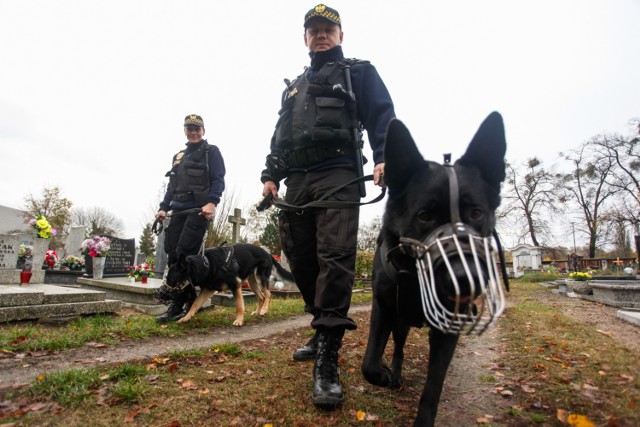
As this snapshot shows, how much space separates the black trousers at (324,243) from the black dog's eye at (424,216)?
870 millimetres

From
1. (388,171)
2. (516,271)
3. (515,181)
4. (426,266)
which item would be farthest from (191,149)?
(515,181)

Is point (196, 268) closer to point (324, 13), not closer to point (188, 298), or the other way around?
point (188, 298)

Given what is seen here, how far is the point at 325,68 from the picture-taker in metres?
2.95

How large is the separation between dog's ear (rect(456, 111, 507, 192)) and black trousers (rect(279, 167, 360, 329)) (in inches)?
38.6

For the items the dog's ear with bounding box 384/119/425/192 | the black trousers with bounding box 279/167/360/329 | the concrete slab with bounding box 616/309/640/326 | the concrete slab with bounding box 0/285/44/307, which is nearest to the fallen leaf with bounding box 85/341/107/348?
the concrete slab with bounding box 0/285/44/307

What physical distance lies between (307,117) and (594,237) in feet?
125

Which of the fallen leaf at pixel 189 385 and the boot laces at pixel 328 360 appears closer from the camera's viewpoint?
the boot laces at pixel 328 360

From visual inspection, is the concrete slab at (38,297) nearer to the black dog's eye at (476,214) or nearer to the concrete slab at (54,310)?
the concrete slab at (54,310)

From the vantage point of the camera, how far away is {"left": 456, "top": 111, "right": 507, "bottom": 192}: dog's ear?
1.81 metres

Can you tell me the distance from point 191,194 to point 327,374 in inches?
144

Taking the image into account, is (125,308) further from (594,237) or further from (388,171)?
(594,237)

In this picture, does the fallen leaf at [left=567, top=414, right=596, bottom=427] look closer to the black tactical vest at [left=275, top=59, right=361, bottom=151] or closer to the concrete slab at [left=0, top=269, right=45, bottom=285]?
the black tactical vest at [left=275, top=59, right=361, bottom=151]

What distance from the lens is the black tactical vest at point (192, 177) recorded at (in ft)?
16.7

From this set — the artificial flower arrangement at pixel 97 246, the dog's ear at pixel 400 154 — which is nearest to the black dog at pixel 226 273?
the dog's ear at pixel 400 154
